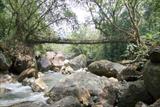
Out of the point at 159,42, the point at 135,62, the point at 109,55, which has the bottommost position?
the point at 109,55

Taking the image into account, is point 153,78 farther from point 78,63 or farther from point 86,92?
point 78,63

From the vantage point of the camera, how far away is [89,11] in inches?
747

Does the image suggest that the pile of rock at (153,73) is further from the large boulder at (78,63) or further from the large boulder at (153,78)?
the large boulder at (78,63)

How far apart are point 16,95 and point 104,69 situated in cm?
423

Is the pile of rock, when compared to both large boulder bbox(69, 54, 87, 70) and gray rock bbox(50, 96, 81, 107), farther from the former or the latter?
large boulder bbox(69, 54, 87, 70)

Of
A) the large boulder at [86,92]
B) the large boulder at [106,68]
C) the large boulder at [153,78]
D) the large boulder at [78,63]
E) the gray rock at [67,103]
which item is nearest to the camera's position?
the large boulder at [153,78]

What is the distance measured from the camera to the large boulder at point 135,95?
6.80 metres

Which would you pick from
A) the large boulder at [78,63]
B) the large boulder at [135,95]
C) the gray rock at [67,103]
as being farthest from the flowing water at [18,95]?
the large boulder at [78,63]

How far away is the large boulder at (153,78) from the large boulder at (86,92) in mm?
2042

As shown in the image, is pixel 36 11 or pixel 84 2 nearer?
pixel 84 2

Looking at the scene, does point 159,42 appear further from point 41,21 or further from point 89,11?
point 41,21

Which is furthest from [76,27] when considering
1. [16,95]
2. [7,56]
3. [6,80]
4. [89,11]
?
[16,95]

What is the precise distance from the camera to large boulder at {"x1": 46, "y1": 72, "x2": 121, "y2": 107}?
8438 millimetres

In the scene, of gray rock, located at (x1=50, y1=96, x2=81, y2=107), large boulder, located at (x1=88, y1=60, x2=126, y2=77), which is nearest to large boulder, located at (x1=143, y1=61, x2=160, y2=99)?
gray rock, located at (x1=50, y1=96, x2=81, y2=107)
